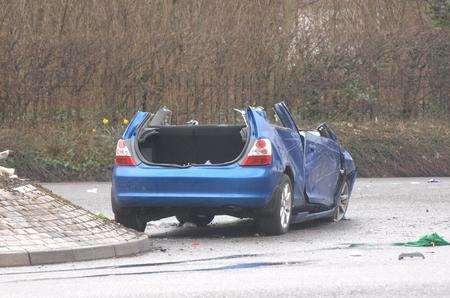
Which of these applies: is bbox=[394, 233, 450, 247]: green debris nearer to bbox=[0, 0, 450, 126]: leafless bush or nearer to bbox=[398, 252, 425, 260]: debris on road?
bbox=[398, 252, 425, 260]: debris on road

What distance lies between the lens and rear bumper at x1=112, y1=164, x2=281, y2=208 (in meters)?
12.3

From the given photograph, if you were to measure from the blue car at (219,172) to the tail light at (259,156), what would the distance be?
11 millimetres

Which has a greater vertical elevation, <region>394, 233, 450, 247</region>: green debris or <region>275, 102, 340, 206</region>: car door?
<region>275, 102, 340, 206</region>: car door

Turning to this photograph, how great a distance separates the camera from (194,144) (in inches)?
524

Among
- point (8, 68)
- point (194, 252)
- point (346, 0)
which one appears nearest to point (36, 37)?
point (8, 68)

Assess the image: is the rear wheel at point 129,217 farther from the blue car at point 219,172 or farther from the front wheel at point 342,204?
the front wheel at point 342,204

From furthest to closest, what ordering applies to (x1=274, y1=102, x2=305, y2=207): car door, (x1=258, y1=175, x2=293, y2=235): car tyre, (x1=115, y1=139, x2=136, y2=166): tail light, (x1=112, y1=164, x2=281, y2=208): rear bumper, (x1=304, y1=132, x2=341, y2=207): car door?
(x1=304, y1=132, x2=341, y2=207): car door, (x1=274, y1=102, x2=305, y2=207): car door, (x1=115, y1=139, x2=136, y2=166): tail light, (x1=258, y1=175, x2=293, y2=235): car tyre, (x1=112, y1=164, x2=281, y2=208): rear bumper

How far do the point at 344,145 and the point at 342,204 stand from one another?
9236 millimetres

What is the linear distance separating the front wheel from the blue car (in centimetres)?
75

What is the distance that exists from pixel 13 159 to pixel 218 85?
215 inches

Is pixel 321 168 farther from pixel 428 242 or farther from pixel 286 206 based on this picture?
pixel 428 242

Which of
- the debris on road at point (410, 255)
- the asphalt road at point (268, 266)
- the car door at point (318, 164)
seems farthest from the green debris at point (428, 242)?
the car door at point (318, 164)

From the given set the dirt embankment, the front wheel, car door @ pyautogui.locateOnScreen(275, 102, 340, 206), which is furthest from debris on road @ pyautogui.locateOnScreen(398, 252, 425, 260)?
the dirt embankment

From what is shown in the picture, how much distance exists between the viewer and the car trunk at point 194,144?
43.4 feet
